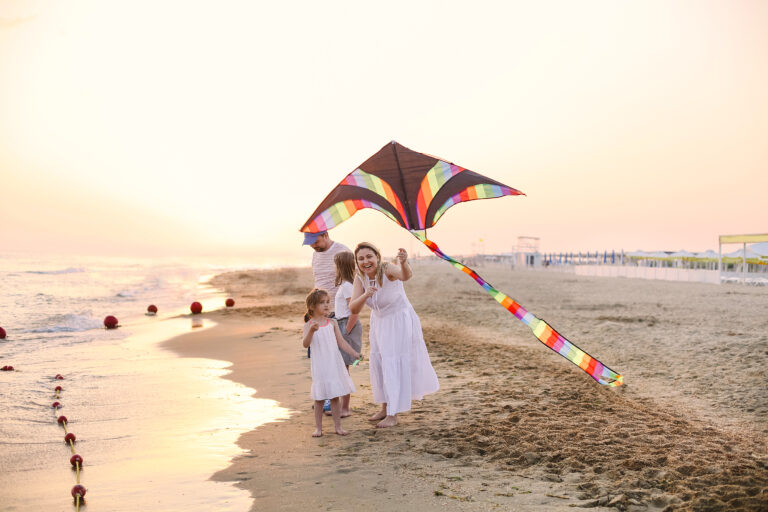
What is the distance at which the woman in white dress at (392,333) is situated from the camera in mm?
5320

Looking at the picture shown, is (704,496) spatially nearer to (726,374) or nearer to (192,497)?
(192,497)

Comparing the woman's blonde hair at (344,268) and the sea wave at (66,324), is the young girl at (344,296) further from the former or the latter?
the sea wave at (66,324)

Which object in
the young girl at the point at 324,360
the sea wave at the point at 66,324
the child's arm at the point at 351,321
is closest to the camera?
the young girl at the point at 324,360

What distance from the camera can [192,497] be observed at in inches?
150

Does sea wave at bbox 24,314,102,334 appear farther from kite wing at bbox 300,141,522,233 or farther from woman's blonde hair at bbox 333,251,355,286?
kite wing at bbox 300,141,522,233

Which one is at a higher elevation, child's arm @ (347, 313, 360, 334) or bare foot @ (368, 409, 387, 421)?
child's arm @ (347, 313, 360, 334)

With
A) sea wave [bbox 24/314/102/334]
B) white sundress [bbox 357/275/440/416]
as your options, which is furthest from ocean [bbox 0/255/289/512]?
sea wave [bbox 24/314/102/334]

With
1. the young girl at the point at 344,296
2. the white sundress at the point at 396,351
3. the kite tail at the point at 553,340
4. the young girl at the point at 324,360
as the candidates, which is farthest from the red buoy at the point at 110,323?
the kite tail at the point at 553,340

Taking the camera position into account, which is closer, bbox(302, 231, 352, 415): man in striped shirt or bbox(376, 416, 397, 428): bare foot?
bbox(376, 416, 397, 428): bare foot

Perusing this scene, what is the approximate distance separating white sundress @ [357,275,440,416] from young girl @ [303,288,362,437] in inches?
13.6

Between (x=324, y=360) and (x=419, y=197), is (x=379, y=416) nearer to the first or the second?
(x=324, y=360)

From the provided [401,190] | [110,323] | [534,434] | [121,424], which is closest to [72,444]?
[121,424]

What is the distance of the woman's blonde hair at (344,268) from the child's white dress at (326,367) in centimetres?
61

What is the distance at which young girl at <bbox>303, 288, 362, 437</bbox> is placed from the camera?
17.2 feet
